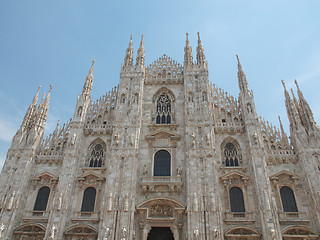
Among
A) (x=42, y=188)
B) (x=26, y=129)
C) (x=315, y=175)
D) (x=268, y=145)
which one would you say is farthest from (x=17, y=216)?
(x=315, y=175)

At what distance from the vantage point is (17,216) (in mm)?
20062

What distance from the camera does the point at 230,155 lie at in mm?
22172

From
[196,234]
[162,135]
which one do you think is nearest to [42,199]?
[162,135]

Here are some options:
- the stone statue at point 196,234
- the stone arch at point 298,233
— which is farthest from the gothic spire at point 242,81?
the stone statue at point 196,234

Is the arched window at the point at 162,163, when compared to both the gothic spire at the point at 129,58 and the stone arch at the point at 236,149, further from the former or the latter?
the gothic spire at the point at 129,58

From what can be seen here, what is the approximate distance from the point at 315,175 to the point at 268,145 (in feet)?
13.6

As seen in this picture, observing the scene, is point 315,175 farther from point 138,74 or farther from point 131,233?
point 138,74

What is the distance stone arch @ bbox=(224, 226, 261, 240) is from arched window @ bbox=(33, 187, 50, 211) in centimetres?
1472

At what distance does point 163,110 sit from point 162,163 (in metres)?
5.52

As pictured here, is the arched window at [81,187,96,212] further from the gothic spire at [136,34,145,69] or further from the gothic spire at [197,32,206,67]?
the gothic spire at [197,32,206,67]

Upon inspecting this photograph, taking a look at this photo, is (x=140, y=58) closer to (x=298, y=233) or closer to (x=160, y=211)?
(x=160, y=211)

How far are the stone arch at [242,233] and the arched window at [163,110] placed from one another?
10.8 meters

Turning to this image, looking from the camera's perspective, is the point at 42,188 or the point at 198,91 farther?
the point at 198,91

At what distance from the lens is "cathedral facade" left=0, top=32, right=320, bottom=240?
750 inches
